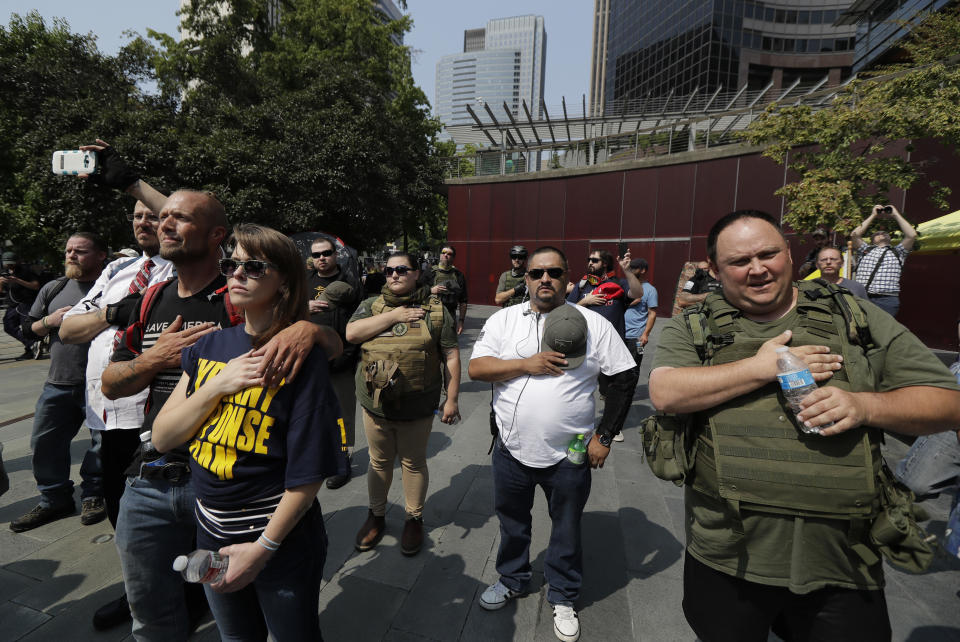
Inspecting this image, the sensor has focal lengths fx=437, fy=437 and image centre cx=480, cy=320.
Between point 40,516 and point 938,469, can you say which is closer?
point 938,469

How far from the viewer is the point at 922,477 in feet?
7.95

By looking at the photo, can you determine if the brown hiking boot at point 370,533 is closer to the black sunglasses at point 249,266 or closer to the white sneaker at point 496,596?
the white sneaker at point 496,596

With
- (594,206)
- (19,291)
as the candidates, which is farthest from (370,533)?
(594,206)

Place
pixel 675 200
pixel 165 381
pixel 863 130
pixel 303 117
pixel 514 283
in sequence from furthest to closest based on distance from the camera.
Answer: pixel 675 200, pixel 303 117, pixel 863 130, pixel 514 283, pixel 165 381

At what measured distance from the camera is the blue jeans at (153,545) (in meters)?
1.84

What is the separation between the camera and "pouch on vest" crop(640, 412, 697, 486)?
165 centimetres

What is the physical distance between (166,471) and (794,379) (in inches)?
92.1

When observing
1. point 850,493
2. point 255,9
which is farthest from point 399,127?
point 850,493

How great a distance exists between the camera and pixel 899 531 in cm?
136

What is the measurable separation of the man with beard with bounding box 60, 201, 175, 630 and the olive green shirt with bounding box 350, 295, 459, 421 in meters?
1.29

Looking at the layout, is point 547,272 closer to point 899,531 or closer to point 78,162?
point 899,531

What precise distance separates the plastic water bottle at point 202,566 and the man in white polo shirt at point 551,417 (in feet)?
4.90

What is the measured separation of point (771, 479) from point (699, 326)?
22.3 inches

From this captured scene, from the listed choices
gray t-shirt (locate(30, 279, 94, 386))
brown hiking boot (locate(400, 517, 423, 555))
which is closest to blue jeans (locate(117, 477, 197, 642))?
brown hiking boot (locate(400, 517, 423, 555))
